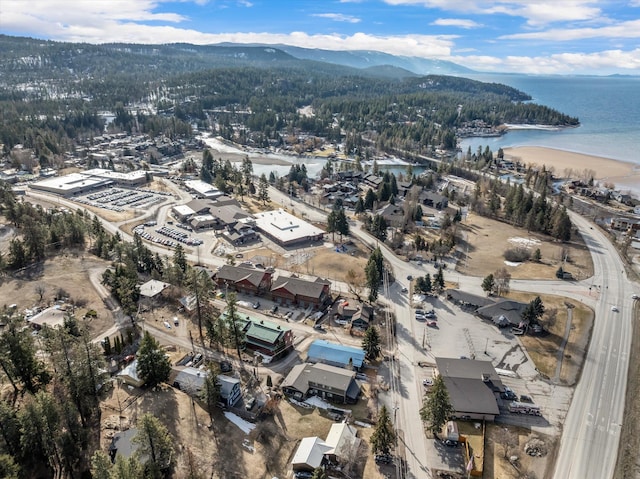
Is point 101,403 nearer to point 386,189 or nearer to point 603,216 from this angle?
point 386,189

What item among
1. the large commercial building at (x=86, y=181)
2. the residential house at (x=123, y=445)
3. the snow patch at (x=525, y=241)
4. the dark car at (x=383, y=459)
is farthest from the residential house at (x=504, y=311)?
the large commercial building at (x=86, y=181)

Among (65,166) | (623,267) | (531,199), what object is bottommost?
(65,166)

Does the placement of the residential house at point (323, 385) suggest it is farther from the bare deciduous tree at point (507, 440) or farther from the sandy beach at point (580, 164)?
the sandy beach at point (580, 164)

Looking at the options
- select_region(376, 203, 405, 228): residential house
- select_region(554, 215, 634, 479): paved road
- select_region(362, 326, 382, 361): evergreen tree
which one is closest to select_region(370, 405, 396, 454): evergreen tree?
select_region(362, 326, 382, 361): evergreen tree

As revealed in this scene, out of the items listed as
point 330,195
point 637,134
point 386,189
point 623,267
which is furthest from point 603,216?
point 637,134

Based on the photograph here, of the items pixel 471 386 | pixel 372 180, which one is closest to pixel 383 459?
pixel 471 386

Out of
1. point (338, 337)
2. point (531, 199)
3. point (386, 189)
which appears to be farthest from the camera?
point (386, 189)
